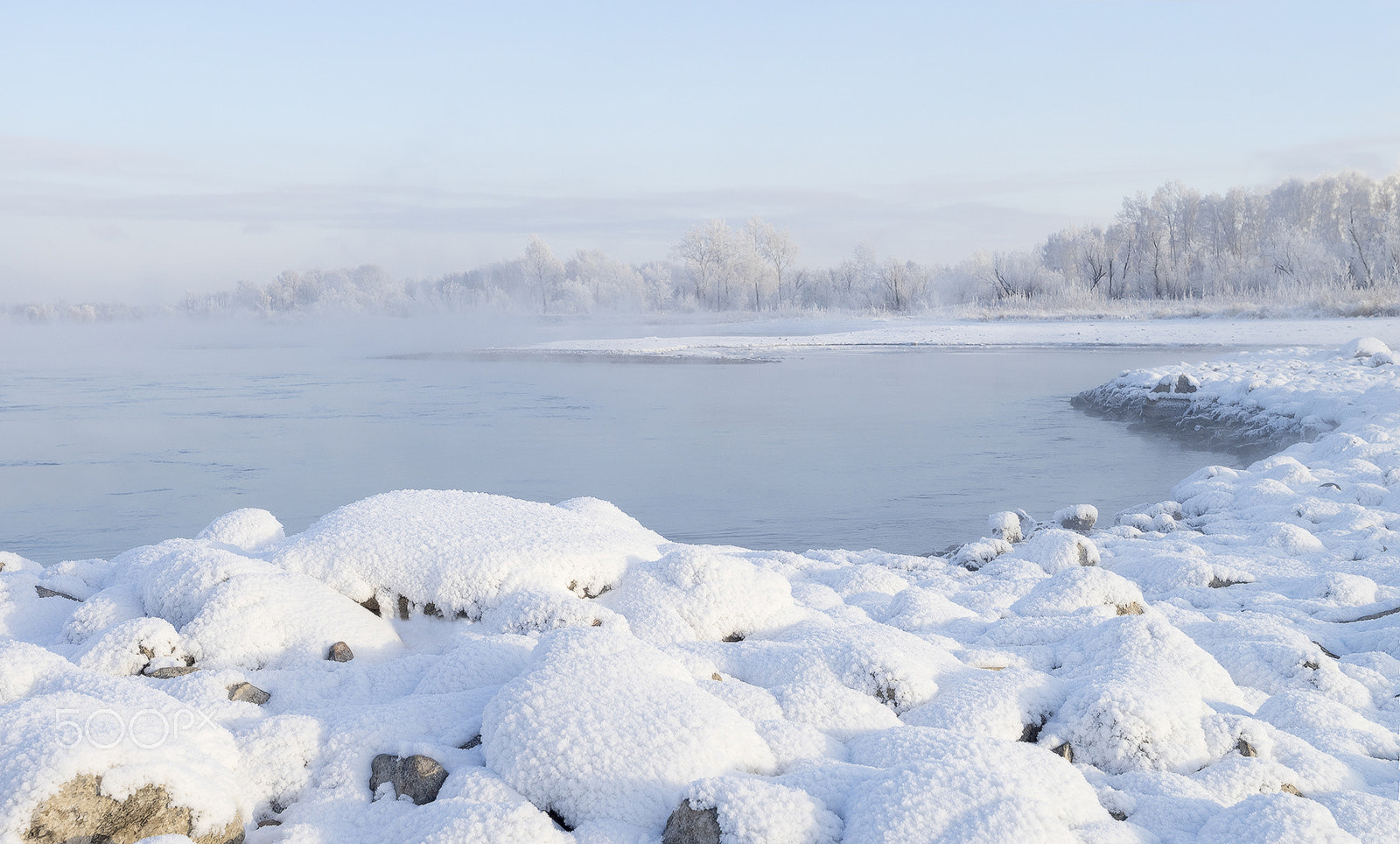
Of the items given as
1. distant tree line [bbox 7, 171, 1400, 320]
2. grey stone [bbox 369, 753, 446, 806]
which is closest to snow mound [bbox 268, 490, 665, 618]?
grey stone [bbox 369, 753, 446, 806]

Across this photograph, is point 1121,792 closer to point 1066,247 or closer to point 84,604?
point 84,604

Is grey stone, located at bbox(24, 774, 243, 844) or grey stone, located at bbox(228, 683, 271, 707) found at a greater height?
grey stone, located at bbox(24, 774, 243, 844)

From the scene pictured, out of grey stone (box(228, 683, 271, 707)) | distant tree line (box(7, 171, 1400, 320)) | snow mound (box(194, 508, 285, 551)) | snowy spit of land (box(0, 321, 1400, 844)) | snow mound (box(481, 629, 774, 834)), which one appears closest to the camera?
snowy spit of land (box(0, 321, 1400, 844))

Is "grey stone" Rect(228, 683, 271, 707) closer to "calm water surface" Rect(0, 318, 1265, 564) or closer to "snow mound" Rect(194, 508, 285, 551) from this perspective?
"snow mound" Rect(194, 508, 285, 551)

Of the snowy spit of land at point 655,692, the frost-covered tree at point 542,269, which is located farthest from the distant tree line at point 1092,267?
the snowy spit of land at point 655,692

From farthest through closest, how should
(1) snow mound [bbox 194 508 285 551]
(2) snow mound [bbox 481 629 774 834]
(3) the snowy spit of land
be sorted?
1. (1) snow mound [bbox 194 508 285 551]
2. (2) snow mound [bbox 481 629 774 834]
3. (3) the snowy spit of land

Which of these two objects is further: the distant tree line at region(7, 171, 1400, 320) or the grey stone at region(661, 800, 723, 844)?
the distant tree line at region(7, 171, 1400, 320)

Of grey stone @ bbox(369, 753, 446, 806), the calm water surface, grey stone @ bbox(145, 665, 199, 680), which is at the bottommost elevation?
the calm water surface

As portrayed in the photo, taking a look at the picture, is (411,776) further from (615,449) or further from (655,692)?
(615,449)

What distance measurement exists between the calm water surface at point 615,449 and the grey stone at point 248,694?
559 centimetres

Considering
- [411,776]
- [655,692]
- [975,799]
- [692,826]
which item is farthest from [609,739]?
[975,799]

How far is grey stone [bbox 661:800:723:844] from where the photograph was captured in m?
2.16

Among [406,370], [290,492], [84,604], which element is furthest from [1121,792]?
[406,370]

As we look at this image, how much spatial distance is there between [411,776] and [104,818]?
0.69m
